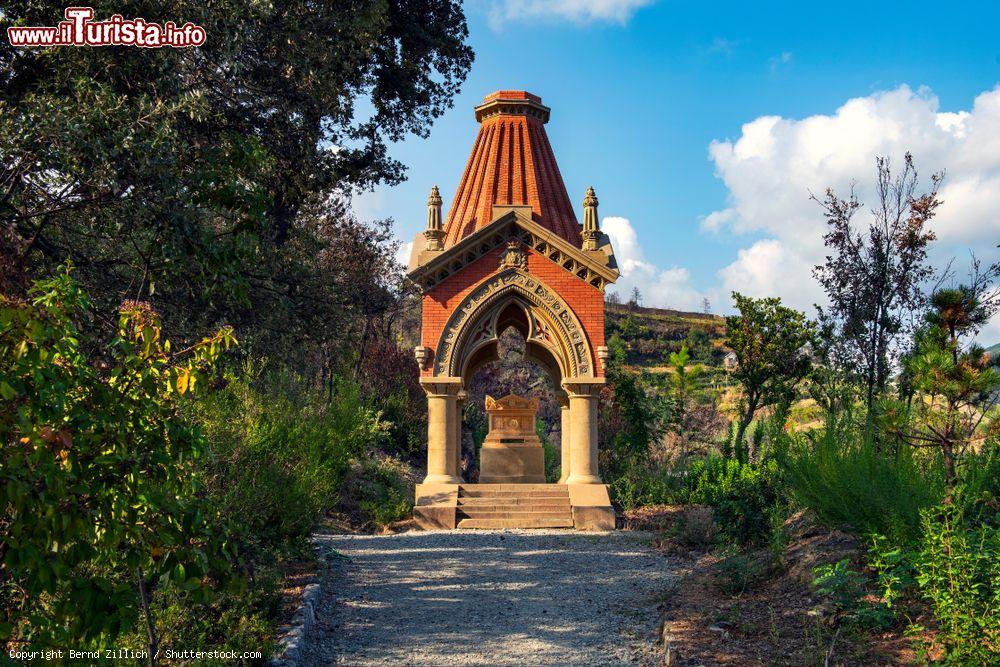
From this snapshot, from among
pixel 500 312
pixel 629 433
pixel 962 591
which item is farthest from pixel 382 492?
pixel 962 591

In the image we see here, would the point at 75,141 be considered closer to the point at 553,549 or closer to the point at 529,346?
the point at 553,549

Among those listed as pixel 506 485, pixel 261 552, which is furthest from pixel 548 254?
pixel 261 552

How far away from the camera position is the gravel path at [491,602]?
765 cm

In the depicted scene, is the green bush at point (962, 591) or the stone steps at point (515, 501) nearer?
the green bush at point (962, 591)

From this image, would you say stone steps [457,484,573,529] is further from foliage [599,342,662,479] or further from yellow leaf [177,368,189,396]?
yellow leaf [177,368,189,396]

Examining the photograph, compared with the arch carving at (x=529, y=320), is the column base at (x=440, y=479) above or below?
below

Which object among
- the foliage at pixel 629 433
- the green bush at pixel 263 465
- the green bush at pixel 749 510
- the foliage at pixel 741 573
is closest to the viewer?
the green bush at pixel 263 465

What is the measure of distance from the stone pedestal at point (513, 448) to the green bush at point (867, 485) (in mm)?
11886

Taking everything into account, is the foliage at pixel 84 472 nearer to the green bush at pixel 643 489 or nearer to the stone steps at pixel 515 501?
the stone steps at pixel 515 501

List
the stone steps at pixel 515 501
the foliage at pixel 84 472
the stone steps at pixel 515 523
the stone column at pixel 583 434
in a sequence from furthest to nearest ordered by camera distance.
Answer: the stone column at pixel 583 434 < the stone steps at pixel 515 501 < the stone steps at pixel 515 523 < the foliage at pixel 84 472

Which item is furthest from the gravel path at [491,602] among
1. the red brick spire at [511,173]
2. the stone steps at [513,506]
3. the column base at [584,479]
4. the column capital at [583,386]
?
the red brick spire at [511,173]

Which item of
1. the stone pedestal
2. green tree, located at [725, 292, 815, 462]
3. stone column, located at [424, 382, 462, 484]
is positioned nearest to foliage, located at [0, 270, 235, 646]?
stone column, located at [424, 382, 462, 484]

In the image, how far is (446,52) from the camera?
64.6 ft

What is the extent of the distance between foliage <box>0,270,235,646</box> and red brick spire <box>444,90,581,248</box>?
14357mm
